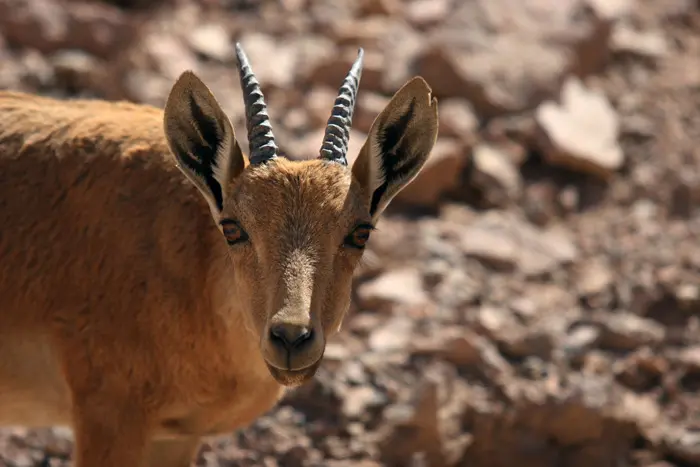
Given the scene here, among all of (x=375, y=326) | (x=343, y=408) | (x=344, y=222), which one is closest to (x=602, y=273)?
(x=375, y=326)

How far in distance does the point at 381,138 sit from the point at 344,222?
22.7 inches

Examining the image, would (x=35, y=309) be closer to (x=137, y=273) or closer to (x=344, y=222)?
(x=137, y=273)

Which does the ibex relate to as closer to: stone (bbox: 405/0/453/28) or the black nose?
the black nose

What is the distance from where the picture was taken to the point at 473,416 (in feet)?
32.7

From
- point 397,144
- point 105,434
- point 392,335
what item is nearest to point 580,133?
point 392,335

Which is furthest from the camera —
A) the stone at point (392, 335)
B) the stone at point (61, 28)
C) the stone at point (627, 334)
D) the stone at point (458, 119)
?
the stone at point (61, 28)

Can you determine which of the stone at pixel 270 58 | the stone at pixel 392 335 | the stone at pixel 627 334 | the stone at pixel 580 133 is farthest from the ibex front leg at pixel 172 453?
the stone at pixel 580 133

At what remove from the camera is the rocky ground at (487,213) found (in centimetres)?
995

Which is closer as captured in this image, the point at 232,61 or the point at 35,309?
the point at 35,309

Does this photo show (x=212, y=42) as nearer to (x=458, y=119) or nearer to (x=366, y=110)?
(x=366, y=110)

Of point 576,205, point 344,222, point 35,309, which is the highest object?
point 344,222

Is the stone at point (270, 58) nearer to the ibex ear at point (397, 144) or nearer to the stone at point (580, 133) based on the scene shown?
the stone at point (580, 133)

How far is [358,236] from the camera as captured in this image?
6617 mm

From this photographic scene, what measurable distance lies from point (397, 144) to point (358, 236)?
619mm
